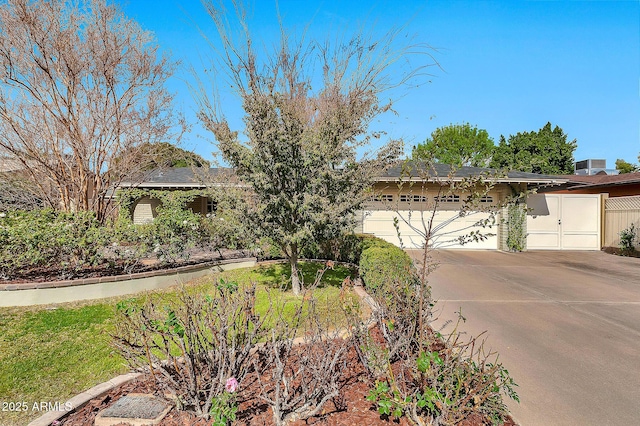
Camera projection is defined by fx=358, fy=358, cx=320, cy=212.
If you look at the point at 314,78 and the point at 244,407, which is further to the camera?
the point at 314,78

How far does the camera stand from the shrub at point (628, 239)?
39.5ft

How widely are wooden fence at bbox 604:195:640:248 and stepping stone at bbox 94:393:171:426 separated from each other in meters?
15.1

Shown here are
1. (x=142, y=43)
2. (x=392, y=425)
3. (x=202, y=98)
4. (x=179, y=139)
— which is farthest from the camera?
(x=179, y=139)

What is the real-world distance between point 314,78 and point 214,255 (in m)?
5.30

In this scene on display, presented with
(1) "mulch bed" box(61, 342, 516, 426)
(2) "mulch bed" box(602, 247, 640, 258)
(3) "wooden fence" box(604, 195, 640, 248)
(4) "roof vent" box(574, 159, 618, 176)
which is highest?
(4) "roof vent" box(574, 159, 618, 176)

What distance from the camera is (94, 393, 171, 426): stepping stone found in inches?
93.3

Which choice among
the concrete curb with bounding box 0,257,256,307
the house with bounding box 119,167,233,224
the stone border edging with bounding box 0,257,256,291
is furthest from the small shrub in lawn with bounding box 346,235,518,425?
the house with bounding box 119,167,233,224

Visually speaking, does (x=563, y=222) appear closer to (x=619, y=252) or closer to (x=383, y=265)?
(x=619, y=252)

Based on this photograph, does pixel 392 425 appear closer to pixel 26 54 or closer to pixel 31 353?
pixel 31 353

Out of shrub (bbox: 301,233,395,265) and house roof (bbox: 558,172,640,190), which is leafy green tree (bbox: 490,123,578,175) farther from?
shrub (bbox: 301,233,395,265)

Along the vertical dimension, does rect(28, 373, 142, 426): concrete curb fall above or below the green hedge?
below

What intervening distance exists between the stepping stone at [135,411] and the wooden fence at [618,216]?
49.4 feet

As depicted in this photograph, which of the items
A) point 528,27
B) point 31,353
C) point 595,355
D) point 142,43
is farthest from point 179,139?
point 595,355

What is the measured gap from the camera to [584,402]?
2.94 meters
